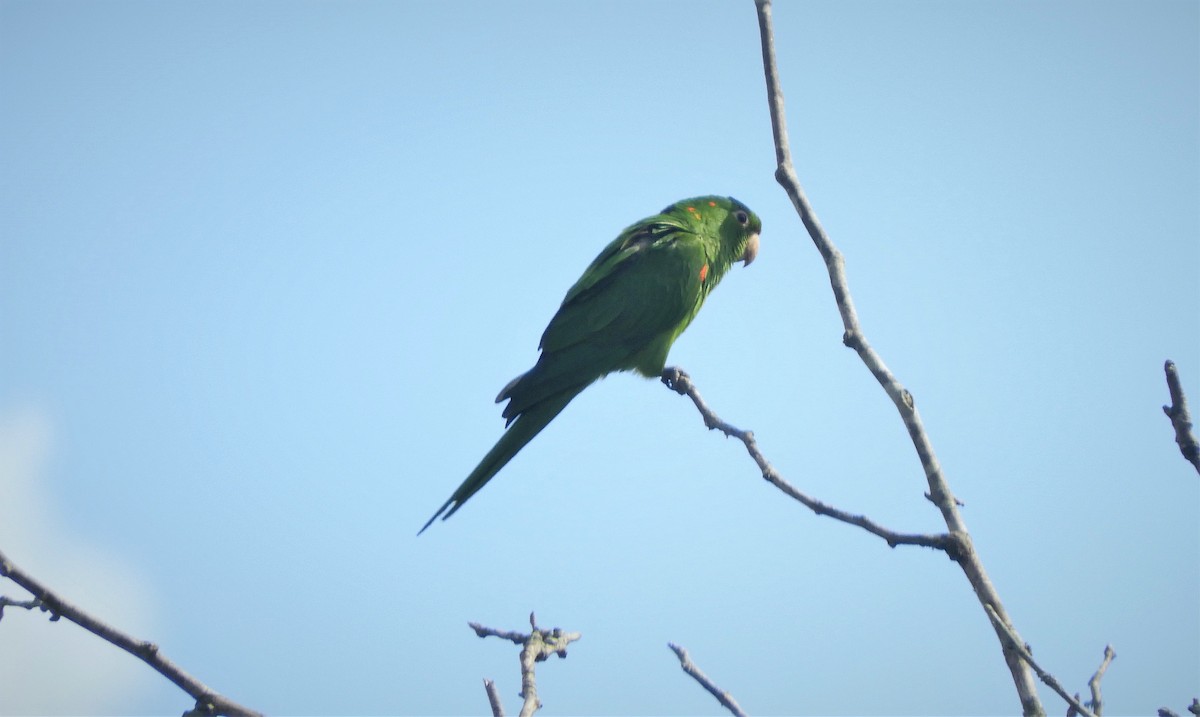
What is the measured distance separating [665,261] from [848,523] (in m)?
3.48

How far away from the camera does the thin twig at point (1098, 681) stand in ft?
7.42

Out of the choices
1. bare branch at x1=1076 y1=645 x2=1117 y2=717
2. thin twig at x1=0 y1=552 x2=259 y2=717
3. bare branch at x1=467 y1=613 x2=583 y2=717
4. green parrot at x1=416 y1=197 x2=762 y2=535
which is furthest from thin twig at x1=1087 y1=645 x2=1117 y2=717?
green parrot at x1=416 y1=197 x2=762 y2=535

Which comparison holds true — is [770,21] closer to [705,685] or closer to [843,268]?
[843,268]

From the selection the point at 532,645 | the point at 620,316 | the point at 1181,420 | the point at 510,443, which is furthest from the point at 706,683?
the point at 620,316

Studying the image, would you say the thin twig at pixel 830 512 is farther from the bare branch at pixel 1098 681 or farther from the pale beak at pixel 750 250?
the pale beak at pixel 750 250

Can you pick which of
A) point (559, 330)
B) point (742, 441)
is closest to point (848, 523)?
point (742, 441)

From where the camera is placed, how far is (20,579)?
1647 mm

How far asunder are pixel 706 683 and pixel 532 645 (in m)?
0.55

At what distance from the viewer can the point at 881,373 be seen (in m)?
2.36

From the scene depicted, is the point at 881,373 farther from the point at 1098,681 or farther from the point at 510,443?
the point at 510,443

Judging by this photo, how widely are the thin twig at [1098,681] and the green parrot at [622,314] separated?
2.86 metres

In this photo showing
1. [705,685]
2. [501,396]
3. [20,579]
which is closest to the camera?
[20,579]

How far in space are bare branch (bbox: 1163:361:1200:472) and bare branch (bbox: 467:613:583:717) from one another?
1767 mm

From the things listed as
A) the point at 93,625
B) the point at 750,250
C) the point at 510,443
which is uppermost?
the point at 750,250
